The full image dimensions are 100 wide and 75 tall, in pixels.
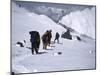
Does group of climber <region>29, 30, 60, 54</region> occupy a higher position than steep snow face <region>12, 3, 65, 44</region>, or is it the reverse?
steep snow face <region>12, 3, 65, 44</region>

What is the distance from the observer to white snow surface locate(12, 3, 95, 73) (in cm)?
218

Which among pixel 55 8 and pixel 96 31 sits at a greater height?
pixel 55 8

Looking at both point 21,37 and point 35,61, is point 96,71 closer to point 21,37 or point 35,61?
point 35,61

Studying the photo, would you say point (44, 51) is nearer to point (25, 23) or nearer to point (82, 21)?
point (25, 23)

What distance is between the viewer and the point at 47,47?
2.30 metres

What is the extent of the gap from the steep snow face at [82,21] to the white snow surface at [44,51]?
0.39 ft

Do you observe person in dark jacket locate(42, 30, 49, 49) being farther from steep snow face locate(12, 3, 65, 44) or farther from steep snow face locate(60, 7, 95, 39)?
steep snow face locate(60, 7, 95, 39)

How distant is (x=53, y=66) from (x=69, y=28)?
1.66 ft

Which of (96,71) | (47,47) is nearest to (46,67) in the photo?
(47,47)

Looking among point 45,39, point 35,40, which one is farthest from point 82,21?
point 35,40

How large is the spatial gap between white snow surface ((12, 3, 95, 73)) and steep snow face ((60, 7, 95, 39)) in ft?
0.39

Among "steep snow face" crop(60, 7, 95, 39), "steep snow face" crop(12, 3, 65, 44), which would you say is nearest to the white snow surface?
"steep snow face" crop(12, 3, 65, 44)

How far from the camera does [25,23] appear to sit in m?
2.21

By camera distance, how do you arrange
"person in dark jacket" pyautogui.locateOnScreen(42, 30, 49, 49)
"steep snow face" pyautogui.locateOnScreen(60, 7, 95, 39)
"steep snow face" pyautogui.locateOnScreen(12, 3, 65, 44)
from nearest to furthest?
"steep snow face" pyautogui.locateOnScreen(12, 3, 65, 44) < "person in dark jacket" pyautogui.locateOnScreen(42, 30, 49, 49) < "steep snow face" pyautogui.locateOnScreen(60, 7, 95, 39)
